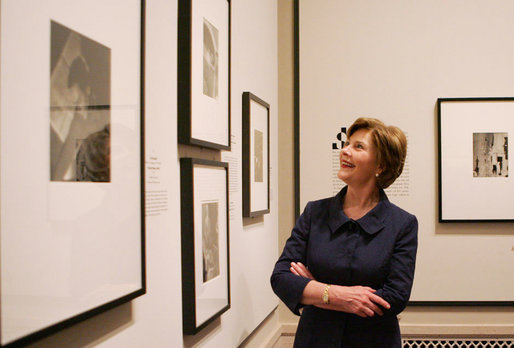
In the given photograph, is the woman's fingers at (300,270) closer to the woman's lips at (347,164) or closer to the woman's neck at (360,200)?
the woman's neck at (360,200)

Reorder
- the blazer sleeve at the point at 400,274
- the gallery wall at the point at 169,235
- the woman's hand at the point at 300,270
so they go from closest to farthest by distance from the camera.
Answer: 1. the gallery wall at the point at 169,235
2. the blazer sleeve at the point at 400,274
3. the woman's hand at the point at 300,270

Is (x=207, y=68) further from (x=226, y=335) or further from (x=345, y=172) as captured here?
(x=226, y=335)

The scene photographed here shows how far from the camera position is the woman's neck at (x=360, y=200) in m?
2.19

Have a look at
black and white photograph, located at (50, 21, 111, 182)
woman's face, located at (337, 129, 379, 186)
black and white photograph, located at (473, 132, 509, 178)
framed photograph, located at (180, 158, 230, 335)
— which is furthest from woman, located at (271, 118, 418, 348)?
black and white photograph, located at (473, 132, 509, 178)

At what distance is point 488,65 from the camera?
141 inches

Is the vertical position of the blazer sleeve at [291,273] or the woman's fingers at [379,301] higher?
the blazer sleeve at [291,273]

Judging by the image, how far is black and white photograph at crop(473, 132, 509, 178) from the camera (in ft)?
11.7

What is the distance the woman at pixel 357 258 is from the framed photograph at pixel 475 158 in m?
1.54

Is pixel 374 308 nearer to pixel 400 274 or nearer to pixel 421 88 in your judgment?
pixel 400 274

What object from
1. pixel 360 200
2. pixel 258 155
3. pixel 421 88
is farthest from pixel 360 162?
pixel 421 88

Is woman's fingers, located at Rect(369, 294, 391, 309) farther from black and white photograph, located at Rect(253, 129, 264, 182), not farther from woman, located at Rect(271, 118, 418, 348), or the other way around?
black and white photograph, located at Rect(253, 129, 264, 182)

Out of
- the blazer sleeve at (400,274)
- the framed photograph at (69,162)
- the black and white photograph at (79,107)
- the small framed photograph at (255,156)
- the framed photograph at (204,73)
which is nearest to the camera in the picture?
the framed photograph at (69,162)

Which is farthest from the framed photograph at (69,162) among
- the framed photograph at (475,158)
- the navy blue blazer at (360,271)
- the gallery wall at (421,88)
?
the framed photograph at (475,158)

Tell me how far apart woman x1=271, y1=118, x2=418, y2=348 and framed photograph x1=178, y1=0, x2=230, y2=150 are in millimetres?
564
